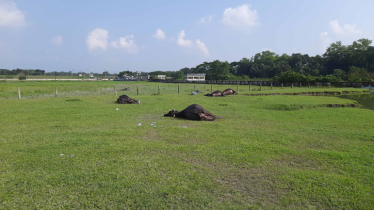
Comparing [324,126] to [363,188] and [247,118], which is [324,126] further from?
[363,188]

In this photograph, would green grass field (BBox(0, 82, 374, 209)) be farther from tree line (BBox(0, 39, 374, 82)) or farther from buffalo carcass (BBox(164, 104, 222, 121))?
tree line (BBox(0, 39, 374, 82))


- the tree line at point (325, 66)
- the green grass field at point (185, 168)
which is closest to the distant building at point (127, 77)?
the tree line at point (325, 66)

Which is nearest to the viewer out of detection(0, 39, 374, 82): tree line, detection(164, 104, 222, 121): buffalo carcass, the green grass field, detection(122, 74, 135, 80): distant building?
the green grass field

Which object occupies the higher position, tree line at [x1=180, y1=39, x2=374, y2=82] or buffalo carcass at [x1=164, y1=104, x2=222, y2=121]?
tree line at [x1=180, y1=39, x2=374, y2=82]

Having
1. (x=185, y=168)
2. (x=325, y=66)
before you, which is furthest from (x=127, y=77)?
(x=185, y=168)

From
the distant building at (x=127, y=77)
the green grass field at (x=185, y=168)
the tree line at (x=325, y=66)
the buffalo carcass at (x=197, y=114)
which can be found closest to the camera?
the green grass field at (x=185, y=168)

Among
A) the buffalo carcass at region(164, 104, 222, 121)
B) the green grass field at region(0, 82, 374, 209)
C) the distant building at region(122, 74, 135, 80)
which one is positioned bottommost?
the green grass field at region(0, 82, 374, 209)

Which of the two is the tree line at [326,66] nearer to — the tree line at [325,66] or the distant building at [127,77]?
the tree line at [325,66]

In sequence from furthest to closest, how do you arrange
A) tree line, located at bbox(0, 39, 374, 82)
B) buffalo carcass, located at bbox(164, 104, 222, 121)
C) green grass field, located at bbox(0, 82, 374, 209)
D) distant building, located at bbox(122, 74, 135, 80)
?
distant building, located at bbox(122, 74, 135, 80) → tree line, located at bbox(0, 39, 374, 82) → buffalo carcass, located at bbox(164, 104, 222, 121) → green grass field, located at bbox(0, 82, 374, 209)

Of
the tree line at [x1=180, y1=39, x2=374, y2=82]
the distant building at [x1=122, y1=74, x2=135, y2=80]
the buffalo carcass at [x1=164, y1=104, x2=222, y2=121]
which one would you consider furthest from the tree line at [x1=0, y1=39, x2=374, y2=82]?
the distant building at [x1=122, y1=74, x2=135, y2=80]

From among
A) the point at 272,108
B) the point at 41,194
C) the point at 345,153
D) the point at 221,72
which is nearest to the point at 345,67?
the point at 221,72

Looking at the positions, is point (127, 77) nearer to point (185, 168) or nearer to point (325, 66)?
point (325, 66)

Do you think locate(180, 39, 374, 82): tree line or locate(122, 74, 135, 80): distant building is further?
locate(122, 74, 135, 80): distant building

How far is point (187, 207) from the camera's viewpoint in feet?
11.3
